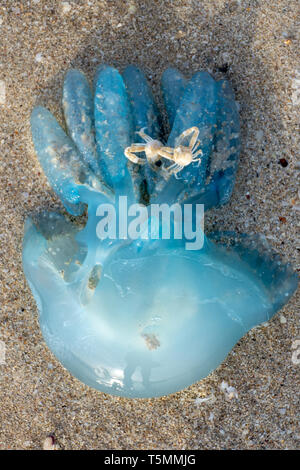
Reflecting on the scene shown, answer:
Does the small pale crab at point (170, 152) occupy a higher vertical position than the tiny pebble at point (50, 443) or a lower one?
higher

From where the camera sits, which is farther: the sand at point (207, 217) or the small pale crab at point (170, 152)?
the sand at point (207, 217)

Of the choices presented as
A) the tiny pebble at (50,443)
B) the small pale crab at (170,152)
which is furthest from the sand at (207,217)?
the small pale crab at (170,152)

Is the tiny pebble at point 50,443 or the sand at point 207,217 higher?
the sand at point 207,217

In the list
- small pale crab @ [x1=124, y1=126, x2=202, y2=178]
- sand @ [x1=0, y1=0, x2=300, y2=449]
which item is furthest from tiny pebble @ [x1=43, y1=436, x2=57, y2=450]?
small pale crab @ [x1=124, y1=126, x2=202, y2=178]

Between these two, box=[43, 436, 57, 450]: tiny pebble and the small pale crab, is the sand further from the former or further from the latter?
the small pale crab

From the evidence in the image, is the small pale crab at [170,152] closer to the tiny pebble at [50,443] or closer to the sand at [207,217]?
the sand at [207,217]

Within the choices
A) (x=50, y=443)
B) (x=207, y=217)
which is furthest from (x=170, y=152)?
(x=50, y=443)

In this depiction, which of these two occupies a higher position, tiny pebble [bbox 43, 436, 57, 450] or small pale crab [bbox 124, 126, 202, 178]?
small pale crab [bbox 124, 126, 202, 178]
